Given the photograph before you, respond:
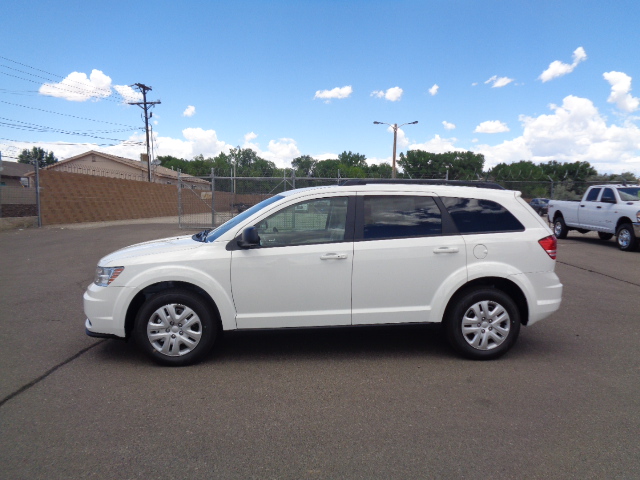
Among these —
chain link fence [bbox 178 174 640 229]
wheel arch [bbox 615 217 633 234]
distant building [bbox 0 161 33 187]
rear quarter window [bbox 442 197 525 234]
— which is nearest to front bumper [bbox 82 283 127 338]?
rear quarter window [bbox 442 197 525 234]

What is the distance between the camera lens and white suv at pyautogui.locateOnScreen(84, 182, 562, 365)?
14.8 feet

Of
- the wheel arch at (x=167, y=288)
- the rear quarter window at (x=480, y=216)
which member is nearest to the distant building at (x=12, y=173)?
the wheel arch at (x=167, y=288)

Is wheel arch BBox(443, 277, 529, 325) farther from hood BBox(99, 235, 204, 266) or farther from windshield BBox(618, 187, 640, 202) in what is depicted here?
windshield BBox(618, 187, 640, 202)

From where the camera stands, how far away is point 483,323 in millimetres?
4746

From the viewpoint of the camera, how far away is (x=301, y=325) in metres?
4.63

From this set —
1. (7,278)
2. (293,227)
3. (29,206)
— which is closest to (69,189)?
(29,206)

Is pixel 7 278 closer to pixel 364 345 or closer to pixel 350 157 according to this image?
pixel 364 345

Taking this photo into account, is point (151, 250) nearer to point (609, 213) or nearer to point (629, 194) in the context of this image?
point (609, 213)

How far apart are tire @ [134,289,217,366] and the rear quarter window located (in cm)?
264

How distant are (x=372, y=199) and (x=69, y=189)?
2023 cm

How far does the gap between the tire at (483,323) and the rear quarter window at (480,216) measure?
631mm

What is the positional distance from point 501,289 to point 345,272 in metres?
1.74

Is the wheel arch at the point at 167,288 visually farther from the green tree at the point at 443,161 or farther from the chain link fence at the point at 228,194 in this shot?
the green tree at the point at 443,161

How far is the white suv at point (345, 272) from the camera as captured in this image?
452cm
